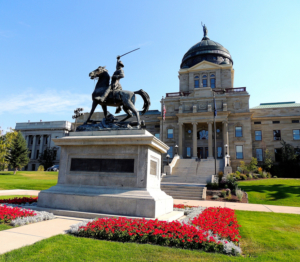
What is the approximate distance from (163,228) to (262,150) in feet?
148

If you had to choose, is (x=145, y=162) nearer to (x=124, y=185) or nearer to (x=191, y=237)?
(x=124, y=185)

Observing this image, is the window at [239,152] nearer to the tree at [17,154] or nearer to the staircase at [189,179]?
the staircase at [189,179]

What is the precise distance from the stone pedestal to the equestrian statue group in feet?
1.92

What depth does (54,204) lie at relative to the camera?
9188 mm

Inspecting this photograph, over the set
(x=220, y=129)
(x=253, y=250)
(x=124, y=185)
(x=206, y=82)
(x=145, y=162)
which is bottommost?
(x=253, y=250)

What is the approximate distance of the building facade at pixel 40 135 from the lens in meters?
71.6

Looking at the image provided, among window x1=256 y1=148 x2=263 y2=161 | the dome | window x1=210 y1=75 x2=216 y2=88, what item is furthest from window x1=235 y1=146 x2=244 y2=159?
the dome

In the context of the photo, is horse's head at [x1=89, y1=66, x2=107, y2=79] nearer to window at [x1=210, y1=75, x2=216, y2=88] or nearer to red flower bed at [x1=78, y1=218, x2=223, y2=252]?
red flower bed at [x1=78, y1=218, x2=223, y2=252]

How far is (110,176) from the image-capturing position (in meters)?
9.04

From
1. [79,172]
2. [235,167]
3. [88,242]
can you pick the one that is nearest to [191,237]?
[88,242]

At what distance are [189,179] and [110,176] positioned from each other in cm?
2230

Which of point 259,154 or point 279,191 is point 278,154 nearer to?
point 259,154

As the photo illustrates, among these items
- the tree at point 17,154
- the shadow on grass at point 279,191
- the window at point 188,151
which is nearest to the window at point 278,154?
the window at point 188,151

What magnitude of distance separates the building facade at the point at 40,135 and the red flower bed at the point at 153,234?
6829cm
